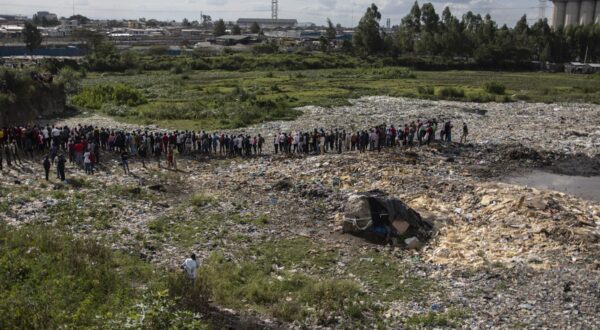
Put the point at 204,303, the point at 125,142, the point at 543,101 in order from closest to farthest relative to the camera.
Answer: the point at 204,303, the point at 125,142, the point at 543,101

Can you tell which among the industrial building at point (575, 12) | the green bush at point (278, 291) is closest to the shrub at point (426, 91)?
the green bush at point (278, 291)

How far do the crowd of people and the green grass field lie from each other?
306 inches

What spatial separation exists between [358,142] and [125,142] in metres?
11.0

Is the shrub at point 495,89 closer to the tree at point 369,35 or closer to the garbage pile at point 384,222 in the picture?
the garbage pile at point 384,222

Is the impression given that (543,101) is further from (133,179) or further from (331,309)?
(331,309)

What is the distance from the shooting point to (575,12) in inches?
4626

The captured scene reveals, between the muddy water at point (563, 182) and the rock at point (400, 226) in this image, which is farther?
the muddy water at point (563, 182)

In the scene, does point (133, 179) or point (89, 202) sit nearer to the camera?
point (89, 202)

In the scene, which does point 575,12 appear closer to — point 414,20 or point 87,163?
point 414,20

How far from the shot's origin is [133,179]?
21.5 metres

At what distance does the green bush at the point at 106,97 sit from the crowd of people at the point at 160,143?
1628cm

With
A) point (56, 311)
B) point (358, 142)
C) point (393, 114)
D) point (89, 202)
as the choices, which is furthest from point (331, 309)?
point (393, 114)

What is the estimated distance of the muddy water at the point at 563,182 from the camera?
21.6m

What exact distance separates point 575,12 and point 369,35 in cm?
5285
